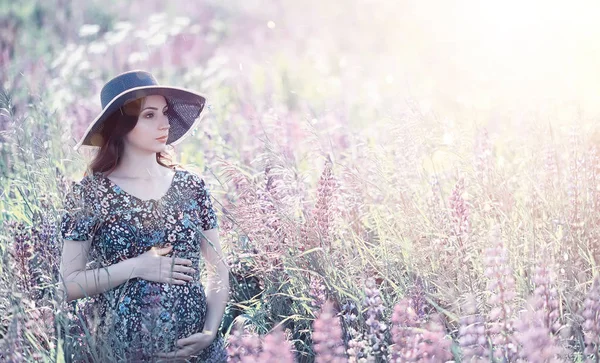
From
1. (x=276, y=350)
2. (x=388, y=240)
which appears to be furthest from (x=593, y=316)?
(x=388, y=240)

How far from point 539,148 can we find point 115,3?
9724 millimetres

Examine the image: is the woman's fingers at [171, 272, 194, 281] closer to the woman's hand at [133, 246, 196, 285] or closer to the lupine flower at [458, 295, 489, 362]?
the woman's hand at [133, 246, 196, 285]

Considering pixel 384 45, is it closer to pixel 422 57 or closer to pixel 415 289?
pixel 422 57

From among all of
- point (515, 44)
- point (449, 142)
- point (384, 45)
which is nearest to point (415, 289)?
point (449, 142)

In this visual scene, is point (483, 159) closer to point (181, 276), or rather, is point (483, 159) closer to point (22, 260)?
point (181, 276)

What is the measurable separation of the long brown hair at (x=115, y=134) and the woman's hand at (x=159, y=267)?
368mm

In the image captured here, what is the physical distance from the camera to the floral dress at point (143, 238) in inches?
109

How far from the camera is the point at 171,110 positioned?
3219mm

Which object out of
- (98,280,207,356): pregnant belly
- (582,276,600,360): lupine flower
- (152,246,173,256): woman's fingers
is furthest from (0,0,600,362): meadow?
(152,246,173,256): woman's fingers

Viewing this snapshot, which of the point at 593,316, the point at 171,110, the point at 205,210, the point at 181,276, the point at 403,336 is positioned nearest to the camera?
the point at 593,316

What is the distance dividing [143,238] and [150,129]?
0.40 meters

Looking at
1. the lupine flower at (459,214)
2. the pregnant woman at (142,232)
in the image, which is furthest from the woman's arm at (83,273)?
the lupine flower at (459,214)

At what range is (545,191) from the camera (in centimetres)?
299

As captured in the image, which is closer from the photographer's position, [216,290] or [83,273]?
[83,273]
